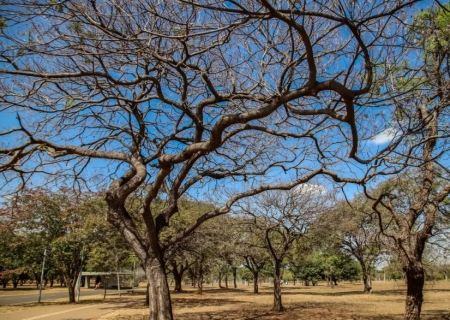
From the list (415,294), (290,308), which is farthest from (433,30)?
(290,308)

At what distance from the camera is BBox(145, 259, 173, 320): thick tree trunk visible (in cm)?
654

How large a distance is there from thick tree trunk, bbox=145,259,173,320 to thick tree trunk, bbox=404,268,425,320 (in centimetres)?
558

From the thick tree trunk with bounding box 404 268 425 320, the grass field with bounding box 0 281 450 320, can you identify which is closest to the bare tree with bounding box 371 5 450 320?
the thick tree trunk with bounding box 404 268 425 320

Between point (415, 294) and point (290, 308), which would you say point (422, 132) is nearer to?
point (415, 294)

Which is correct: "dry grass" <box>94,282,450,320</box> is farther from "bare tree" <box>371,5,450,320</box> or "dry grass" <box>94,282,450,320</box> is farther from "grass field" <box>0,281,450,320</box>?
"bare tree" <box>371,5,450,320</box>

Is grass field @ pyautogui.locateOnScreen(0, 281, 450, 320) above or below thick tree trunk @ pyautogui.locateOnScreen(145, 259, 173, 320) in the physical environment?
below

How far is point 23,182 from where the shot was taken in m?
7.37

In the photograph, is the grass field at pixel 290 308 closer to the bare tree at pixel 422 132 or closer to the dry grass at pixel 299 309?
the dry grass at pixel 299 309

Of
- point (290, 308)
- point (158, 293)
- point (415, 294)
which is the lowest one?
point (290, 308)

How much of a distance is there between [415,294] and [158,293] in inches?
234

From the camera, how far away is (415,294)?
819cm

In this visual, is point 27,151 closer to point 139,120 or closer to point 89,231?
point 139,120

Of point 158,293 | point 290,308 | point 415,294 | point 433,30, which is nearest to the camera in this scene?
point 433,30

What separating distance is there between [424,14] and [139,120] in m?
5.81
